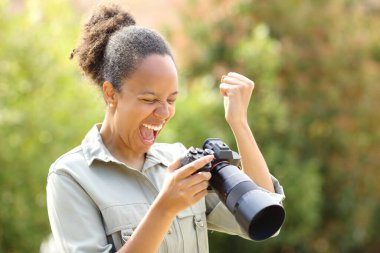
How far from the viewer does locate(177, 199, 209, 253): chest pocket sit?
6.91 ft

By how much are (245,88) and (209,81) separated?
212 inches

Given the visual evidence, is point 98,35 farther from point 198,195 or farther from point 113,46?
point 198,195

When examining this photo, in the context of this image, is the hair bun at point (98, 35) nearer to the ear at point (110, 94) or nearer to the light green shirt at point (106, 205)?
the ear at point (110, 94)

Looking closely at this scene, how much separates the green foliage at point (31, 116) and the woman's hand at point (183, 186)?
373cm

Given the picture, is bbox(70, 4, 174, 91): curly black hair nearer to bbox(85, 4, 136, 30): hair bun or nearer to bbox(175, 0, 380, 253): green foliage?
bbox(85, 4, 136, 30): hair bun

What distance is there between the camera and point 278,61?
7.86 metres

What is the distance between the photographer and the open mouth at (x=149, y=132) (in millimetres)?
2092

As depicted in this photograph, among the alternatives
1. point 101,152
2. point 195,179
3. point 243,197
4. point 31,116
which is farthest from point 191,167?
point 31,116

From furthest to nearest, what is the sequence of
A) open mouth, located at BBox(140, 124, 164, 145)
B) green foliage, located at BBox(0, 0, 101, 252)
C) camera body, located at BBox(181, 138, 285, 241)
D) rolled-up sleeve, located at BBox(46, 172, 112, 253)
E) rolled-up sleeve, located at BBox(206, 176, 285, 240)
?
green foliage, located at BBox(0, 0, 101, 252) → rolled-up sleeve, located at BBox(206, 176, 285, 240) → open mouth, located at BBox(140, 124, 164, 145) → rolled-up sleeve, located at BBox(46, 172, 112, 253) → camera body, located at BBox(181, 138, 285, 241)

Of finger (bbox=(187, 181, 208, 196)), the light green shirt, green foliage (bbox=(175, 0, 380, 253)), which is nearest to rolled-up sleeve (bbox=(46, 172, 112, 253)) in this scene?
the light green shirt

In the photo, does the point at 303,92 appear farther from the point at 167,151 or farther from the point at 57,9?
the point at 167,151

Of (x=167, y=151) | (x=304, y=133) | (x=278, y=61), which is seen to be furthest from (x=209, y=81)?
(x=167, y=151)

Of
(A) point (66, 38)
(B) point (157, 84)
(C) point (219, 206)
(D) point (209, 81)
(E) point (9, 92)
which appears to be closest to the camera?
(B) point (157, 84)

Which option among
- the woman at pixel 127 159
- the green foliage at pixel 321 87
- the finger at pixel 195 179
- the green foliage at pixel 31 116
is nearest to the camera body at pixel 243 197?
the finger at pixel 195 179
